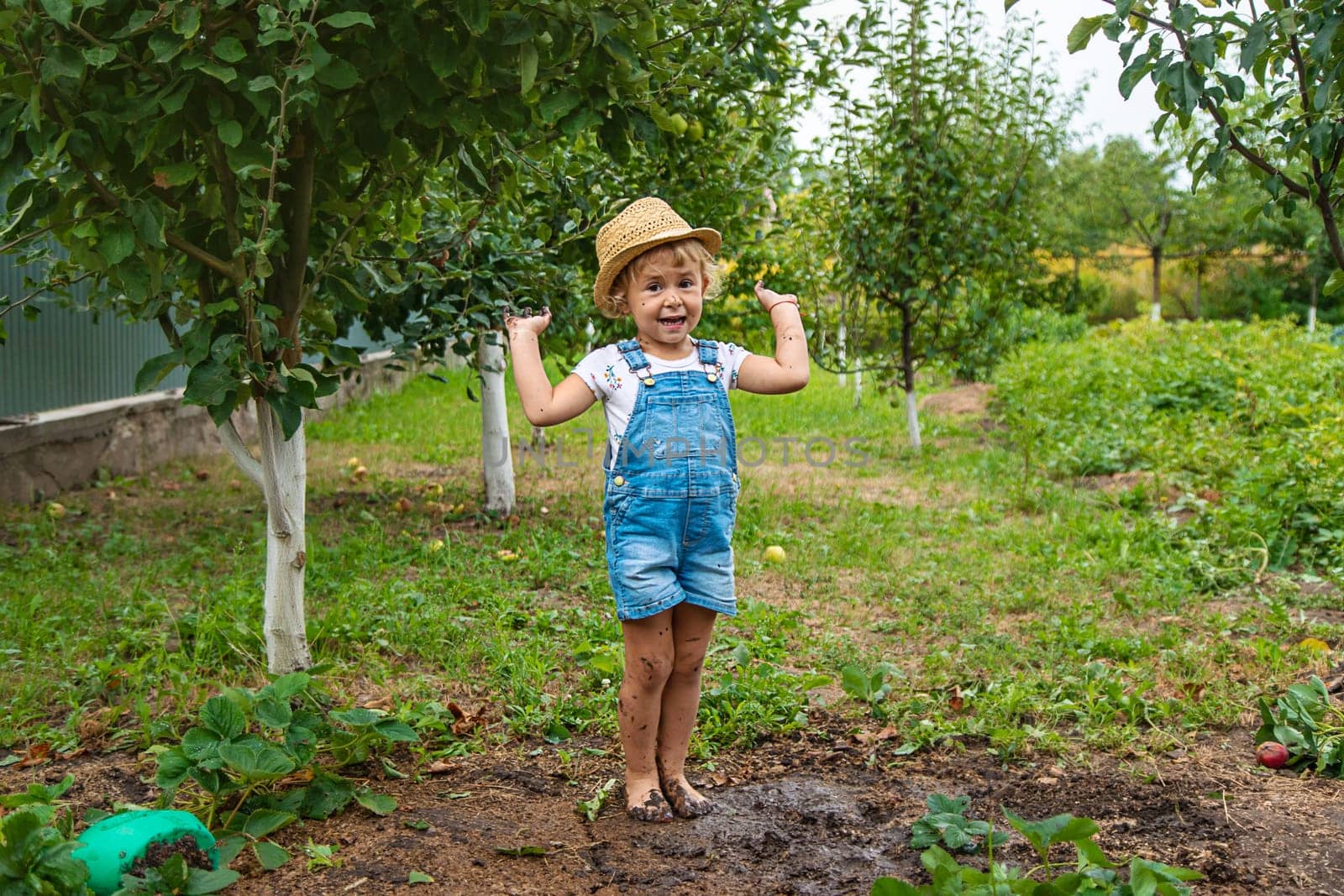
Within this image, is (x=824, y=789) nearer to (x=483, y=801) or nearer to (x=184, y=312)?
(x=483, y=801)

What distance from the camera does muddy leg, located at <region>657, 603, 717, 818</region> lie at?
9.68ft

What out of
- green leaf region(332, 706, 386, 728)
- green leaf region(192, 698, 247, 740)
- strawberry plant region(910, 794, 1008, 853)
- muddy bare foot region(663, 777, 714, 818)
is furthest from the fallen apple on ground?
green leaf region(192, 698, 247, 740)

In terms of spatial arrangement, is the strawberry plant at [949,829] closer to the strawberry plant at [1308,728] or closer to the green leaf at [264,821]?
the strawberry plant at [1308,728]

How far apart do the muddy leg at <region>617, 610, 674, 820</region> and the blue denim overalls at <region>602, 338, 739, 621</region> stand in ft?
0.23

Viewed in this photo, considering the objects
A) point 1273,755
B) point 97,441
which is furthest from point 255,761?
point 97,441

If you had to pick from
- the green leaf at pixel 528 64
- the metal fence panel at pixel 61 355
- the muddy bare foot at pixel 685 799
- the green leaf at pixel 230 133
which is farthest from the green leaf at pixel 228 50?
the metal fence panel at pixel 61 355

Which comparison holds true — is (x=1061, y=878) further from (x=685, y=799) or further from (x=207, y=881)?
(x=207, y=881)

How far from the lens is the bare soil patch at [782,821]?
258cm

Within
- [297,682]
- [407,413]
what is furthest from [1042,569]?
[407,413]

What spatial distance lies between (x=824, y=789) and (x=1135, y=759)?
923 millimetres

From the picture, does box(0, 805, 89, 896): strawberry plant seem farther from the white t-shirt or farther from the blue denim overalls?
the white t-shirt

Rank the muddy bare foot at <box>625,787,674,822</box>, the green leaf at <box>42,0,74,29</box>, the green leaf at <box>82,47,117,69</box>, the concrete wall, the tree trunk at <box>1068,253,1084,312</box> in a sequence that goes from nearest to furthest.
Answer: the green leaf at <box>42,0,74,29</box> → the green leaf at <box>82,47,117,69</box> → the muddy bare foot at <box>625,787,674,822</box> → the concrete wall → the tree trunk at <box>1068,253,1084,312</box>

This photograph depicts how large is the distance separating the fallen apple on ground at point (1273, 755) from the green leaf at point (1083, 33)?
1958 mm

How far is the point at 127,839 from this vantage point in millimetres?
2369
